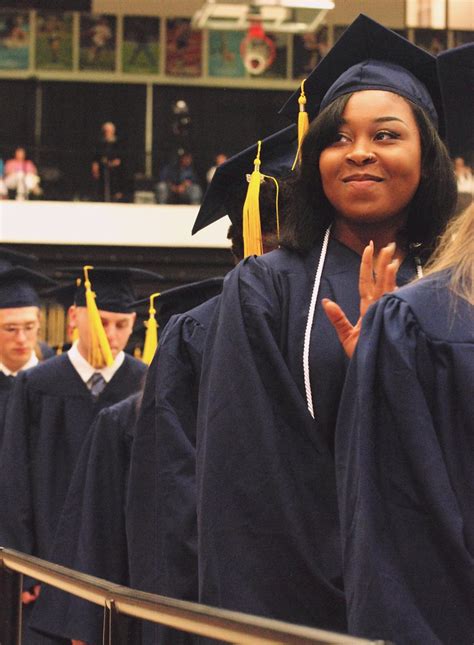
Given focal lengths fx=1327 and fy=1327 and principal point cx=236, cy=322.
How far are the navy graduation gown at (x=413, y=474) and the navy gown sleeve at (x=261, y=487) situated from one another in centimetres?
37

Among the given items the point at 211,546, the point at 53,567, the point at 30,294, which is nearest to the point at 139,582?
the point at 53,567

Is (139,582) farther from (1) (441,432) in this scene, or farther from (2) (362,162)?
(1) (441,432)

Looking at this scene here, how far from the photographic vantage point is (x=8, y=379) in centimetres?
739

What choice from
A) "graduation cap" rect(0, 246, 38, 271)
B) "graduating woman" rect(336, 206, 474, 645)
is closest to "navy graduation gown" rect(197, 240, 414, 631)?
"graduating woman" rect(336, 206, 474, 645)

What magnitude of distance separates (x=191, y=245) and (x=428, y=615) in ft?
54.9

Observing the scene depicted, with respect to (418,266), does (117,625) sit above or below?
Answer: below

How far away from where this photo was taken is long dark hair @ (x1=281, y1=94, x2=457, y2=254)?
289 cm

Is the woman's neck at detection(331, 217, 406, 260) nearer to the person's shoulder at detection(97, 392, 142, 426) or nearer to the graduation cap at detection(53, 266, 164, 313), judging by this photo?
the person's shoulder at detection(97, 392, 142, 426)

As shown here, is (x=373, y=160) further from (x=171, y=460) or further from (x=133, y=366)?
(x=133, y=366)

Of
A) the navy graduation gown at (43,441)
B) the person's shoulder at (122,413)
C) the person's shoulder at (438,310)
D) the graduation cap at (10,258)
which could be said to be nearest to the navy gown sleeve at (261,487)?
the person's shoulder at (438,310)

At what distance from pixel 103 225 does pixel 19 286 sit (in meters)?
11.8

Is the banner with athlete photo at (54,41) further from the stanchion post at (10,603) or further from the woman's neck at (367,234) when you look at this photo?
the woman's neck at (367,234)

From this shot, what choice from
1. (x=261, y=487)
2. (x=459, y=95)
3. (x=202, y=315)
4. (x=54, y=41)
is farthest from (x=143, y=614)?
(x=54, y=41)

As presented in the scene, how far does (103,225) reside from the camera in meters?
19.0
